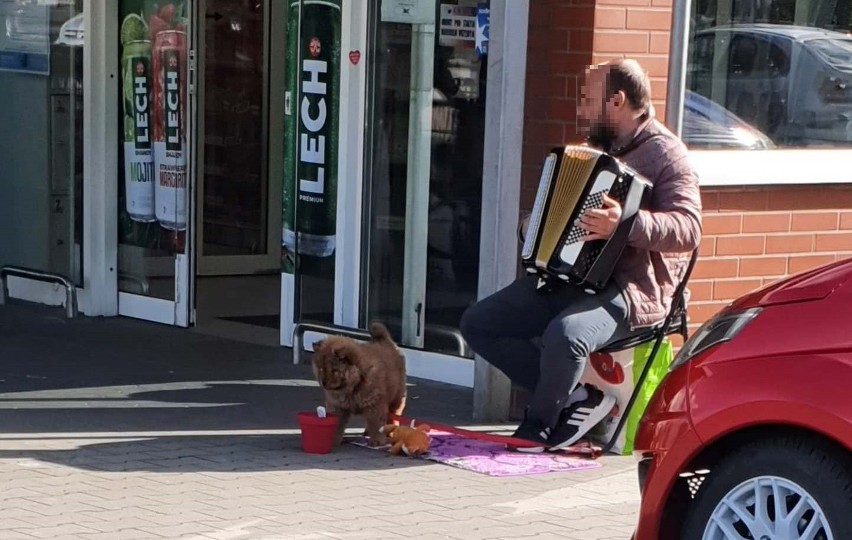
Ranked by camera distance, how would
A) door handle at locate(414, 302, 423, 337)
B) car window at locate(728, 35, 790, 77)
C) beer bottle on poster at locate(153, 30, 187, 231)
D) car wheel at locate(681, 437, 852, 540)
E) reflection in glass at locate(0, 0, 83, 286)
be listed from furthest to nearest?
reflection in glass at locate(0, 0, 83, 286) < beer bottle on poster at locate(153, 30, 187, 231) < door handle at locate(414, 302, 423, 337) < car window at locate(728, 35, 790, 77) < car wheel at locate(681, 437, 852, 540)

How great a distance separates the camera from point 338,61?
8.86m

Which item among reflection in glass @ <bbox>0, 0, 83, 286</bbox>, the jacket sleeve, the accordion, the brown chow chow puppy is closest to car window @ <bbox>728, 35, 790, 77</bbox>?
the jacket sleeve

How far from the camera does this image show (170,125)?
1002cm

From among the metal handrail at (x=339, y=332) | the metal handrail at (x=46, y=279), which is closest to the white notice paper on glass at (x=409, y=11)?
the metal handrail at (x=339, y=332)

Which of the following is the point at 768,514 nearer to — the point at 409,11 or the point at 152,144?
the point at 409,11

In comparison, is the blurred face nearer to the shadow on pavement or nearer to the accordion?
the accordion

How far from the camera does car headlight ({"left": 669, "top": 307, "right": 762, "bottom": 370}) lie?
468 cm

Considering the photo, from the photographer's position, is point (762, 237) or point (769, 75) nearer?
point (762, 237)

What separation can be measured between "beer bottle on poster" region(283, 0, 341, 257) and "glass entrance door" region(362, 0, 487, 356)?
0.96ft

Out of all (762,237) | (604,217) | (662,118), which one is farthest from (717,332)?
(762,237)

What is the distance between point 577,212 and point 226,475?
6.15 ft

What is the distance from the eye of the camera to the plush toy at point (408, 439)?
677 centimetres

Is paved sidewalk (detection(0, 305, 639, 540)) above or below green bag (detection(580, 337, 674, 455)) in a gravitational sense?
below

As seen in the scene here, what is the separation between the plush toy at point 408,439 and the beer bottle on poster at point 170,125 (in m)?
3.63
